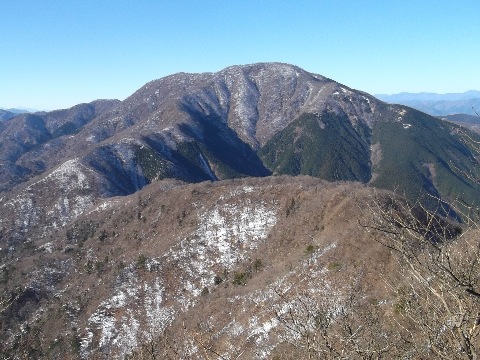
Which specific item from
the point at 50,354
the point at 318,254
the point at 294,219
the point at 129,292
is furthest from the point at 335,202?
the point at 50,354

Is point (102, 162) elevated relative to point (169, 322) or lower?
elevated

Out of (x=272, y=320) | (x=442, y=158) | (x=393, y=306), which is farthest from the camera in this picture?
(x=442, y=158)

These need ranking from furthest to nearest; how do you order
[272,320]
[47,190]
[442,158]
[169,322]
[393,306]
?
[442,158], [47,190], [169,322], [272,320], [393,306]

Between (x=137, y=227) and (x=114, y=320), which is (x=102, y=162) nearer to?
(x=137, y=227)

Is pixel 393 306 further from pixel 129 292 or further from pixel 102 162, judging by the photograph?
pixel 102 162

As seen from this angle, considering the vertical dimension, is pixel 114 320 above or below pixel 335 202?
below

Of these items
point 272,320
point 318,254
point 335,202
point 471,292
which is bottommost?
point 272,320

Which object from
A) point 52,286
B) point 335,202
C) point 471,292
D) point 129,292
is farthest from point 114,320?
point 471,292

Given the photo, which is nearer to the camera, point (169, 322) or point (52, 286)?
point (169, 322)

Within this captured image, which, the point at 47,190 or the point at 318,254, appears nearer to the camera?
the point at 318,254
